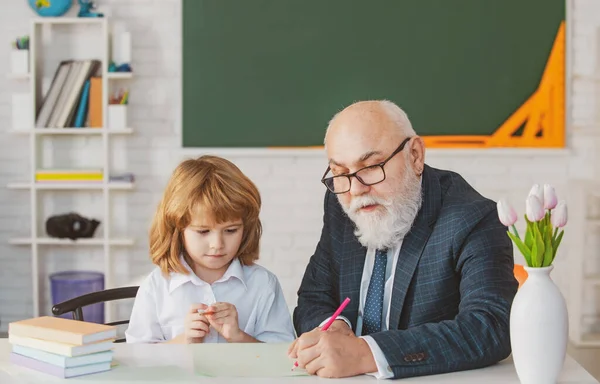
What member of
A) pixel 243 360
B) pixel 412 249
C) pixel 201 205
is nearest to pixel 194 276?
pixel 201 205

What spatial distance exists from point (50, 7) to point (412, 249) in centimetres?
313

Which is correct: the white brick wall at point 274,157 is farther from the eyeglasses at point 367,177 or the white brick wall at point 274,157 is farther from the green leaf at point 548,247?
the green leaf at point 548,247

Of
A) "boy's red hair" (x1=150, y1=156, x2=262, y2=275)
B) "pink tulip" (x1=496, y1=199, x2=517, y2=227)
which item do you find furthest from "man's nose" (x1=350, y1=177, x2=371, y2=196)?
"pink tulip" (x1=496, y1=199, x2=517, y2=227)

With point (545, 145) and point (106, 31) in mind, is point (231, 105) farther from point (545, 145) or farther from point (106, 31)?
point (545, 145)

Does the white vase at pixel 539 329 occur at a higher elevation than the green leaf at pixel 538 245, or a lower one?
lower

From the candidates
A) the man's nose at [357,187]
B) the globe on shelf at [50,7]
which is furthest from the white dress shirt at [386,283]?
the globe on shelf at [50,7]

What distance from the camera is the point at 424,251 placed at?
2061 mm

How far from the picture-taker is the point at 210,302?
2.21 meters

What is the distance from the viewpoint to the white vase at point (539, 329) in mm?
1559

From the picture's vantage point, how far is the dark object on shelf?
4.60 metres

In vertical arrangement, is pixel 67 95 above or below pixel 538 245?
above

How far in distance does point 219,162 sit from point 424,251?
0.57 m

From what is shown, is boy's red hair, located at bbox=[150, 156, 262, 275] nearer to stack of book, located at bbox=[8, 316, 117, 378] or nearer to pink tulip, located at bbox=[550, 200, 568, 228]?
stack of book, located at bbox=[8, 316, 117, 378]

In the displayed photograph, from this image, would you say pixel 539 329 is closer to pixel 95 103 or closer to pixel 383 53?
pixel 383 53
